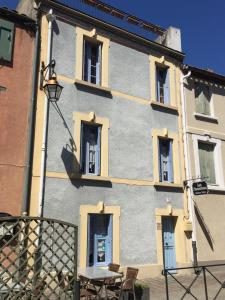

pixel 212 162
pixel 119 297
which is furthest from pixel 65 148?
pixel 212 162

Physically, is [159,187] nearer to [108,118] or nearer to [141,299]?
[108,118]

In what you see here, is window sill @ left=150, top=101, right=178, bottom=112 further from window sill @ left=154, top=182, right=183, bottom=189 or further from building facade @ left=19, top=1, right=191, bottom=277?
window sill @ left=154, top=182, right=183, bottom=189

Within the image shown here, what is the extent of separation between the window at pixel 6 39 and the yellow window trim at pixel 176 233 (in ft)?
23.3

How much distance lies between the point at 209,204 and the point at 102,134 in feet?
17.4

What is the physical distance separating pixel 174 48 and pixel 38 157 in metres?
8.14

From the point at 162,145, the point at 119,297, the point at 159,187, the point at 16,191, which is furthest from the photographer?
the point at 162,145

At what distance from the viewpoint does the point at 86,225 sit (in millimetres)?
10648

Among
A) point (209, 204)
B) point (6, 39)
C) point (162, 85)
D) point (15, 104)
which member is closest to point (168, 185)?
point (209, 204)

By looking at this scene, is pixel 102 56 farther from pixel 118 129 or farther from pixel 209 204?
pixel 209 204

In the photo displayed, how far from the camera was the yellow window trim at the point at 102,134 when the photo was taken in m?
11.0

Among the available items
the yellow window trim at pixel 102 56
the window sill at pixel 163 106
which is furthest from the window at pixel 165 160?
the yellow window trim at pixel 102 56

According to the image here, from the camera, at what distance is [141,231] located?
38.5ft

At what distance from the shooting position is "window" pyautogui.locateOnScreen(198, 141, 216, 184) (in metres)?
14.3

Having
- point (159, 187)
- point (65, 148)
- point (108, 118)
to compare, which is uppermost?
point (108, 118)
